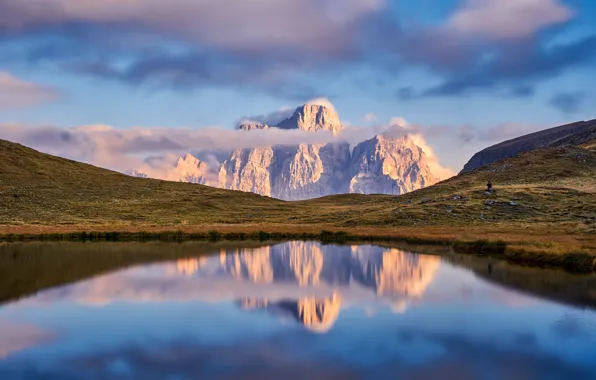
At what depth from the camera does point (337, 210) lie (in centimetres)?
14462

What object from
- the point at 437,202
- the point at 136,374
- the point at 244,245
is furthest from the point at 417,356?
the point at 437,202

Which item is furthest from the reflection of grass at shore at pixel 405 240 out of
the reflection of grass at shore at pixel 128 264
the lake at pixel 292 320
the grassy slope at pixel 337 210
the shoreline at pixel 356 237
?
the lake at pixel 292 320

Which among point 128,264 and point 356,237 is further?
point 356,237

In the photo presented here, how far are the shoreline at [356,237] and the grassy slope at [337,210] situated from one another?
664 mm

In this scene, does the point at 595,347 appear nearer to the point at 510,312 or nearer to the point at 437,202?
the point at 510,312

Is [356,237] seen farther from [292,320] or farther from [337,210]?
[337,210]

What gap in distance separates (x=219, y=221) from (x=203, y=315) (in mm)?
87545

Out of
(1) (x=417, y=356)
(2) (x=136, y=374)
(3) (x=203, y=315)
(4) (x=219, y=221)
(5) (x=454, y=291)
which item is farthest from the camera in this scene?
(4) (x=219, y=221)

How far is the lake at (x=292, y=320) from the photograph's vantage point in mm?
21172

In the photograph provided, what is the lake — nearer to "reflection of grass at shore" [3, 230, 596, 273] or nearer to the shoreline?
"reflection of grass at shore" [3, 230, 596, 273]

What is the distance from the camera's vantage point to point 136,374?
787 inches

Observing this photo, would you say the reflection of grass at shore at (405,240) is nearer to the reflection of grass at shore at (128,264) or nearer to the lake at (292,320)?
the reflection of grass at shore at (128,264)

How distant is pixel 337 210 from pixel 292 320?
379ft

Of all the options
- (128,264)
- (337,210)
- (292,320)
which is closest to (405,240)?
(128,264)
